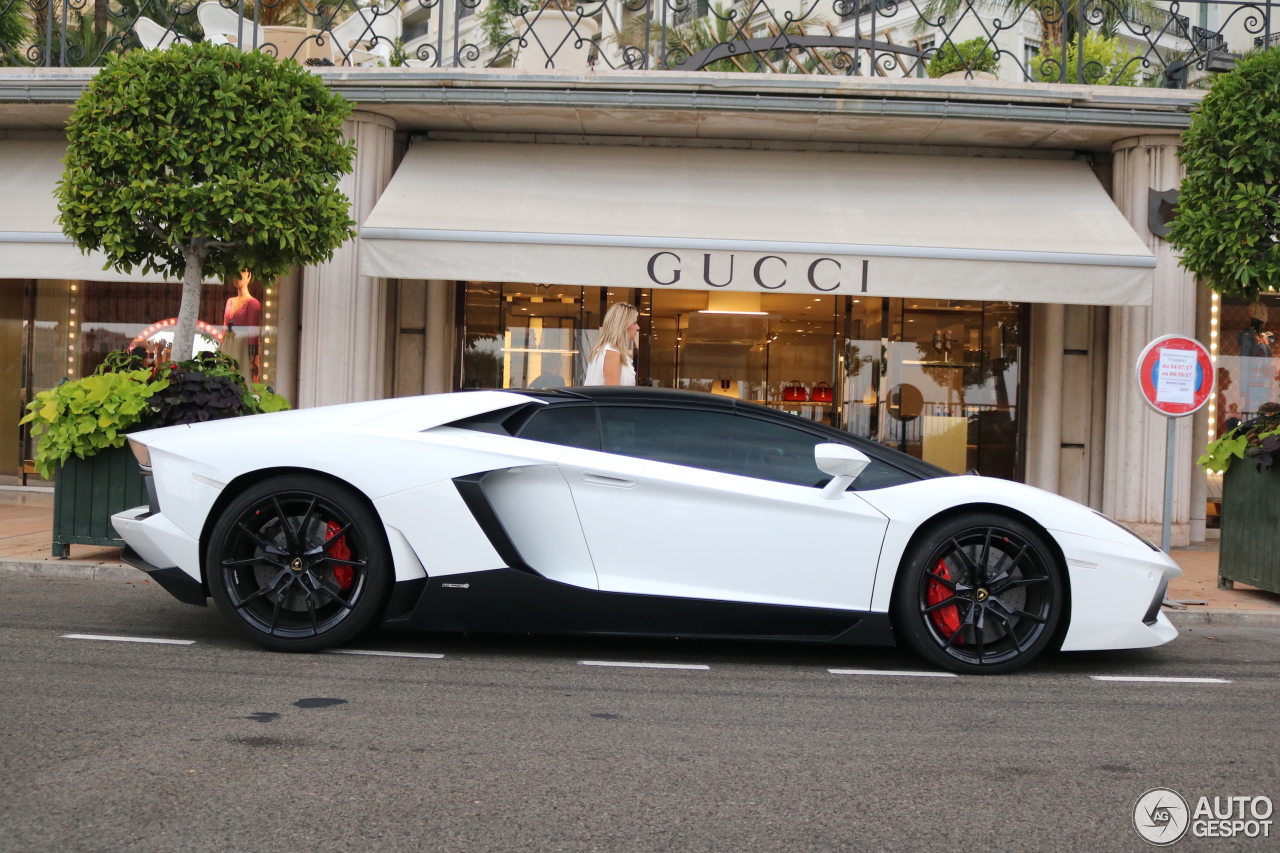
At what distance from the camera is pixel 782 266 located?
8852 millimetres

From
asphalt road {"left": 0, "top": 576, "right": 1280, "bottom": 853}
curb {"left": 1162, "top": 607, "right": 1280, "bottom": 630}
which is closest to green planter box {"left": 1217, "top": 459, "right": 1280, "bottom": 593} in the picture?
curb {"left": 1162, "top": 607, "right": 1280, "bottom": 630}

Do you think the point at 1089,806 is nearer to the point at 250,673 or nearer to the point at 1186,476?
the point at 250,673

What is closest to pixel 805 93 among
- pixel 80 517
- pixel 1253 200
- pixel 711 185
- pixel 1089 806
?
pixel 711 185

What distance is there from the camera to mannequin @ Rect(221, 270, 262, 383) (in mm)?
10914

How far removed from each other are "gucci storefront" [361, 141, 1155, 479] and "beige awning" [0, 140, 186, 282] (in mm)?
2609

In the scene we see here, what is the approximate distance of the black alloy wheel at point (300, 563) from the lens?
452cm

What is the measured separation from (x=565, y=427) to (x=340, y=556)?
43.0 inches

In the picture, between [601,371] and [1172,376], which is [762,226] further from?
[1172,376]

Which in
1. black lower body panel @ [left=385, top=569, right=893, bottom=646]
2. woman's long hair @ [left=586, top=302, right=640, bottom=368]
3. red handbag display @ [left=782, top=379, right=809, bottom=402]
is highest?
woman's long hair @ [left=586, top=302, right=640, bottom=368]

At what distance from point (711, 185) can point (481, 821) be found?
25.5ft

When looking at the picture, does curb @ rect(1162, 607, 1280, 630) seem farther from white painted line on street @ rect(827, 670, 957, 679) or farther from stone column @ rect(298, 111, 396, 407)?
stone column @ rect(298, 111, 396, 407)

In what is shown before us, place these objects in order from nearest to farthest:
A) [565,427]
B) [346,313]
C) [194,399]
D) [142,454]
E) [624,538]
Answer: [624,538] → [565,427] → [142,454] → [194,399] → [346,313]

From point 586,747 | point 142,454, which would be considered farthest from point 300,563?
point 586,747

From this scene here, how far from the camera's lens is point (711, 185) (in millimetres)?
9773
